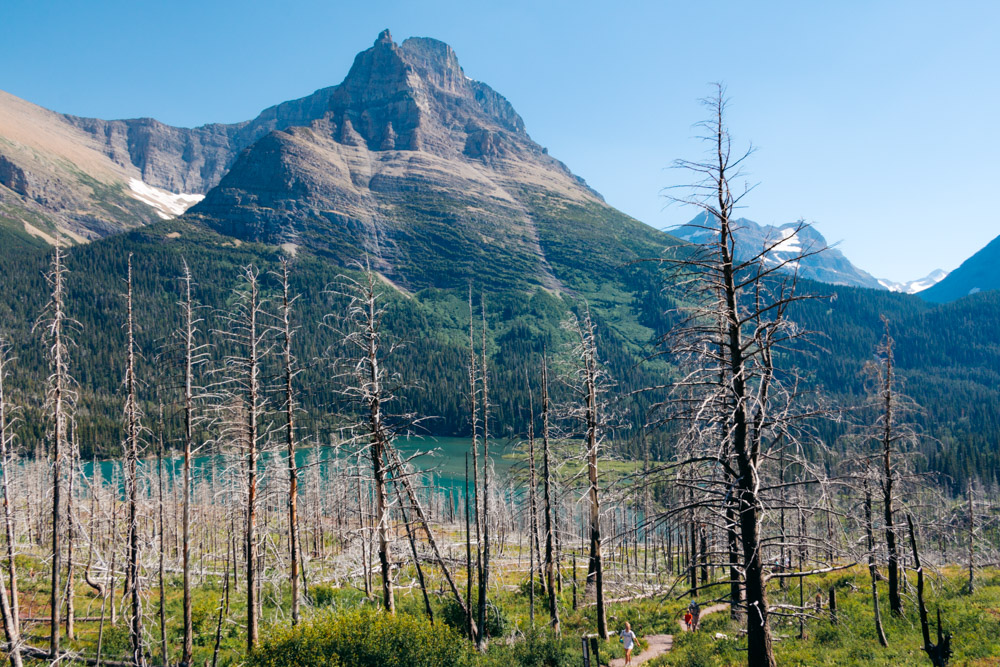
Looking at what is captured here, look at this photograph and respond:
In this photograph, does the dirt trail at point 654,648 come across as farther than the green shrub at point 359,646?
Yes

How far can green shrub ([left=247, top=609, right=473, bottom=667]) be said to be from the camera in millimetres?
15258

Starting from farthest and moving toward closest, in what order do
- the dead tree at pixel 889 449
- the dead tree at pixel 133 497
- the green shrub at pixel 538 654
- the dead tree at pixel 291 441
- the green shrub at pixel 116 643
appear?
the green shrub at pixel 116 643, the dead tree at pixel 889 449, the dead tree at pixel 291 441, the dead tree at pixel 133 497, the green shrub at pixel 538 654

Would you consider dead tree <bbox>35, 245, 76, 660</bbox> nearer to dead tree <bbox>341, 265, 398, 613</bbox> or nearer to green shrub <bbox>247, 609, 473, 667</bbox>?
green shrub <bbox>247, 609, 473, 667</bbox>

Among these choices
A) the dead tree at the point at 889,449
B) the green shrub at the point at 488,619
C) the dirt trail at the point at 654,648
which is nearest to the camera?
the dirt trail at the point at 654,648

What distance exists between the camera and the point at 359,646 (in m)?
15.5

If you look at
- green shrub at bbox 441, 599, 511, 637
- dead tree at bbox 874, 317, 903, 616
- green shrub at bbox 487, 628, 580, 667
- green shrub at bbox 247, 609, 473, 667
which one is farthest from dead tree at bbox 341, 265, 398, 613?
dead tree at bbox 874, 317, 903, 616

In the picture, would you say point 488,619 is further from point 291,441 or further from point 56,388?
point 56,388

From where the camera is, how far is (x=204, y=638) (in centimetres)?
2398

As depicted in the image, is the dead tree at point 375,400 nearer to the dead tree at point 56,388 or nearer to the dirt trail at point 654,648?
the dirt trail at point 654,648

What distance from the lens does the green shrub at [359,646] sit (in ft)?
50.1

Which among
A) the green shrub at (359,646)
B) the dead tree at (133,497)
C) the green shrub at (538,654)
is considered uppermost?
the dead tree at (133,497)

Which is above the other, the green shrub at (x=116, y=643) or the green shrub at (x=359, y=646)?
the green shrub at (x=359, y=646)

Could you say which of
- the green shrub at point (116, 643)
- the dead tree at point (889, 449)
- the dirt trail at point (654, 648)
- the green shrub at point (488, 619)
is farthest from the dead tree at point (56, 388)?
the dead tree at point (889, 449)

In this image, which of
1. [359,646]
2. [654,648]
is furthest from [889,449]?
[359,646]
